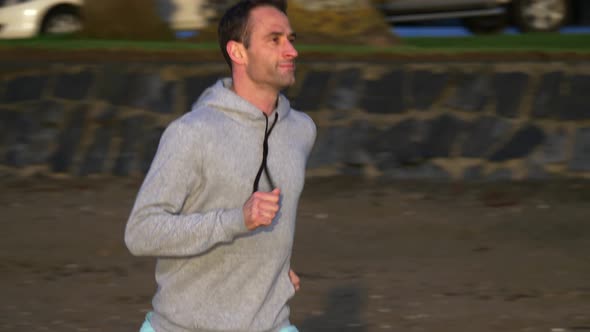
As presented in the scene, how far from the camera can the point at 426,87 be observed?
35.4ft

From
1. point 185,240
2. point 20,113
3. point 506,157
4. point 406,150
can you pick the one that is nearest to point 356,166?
point 406,150

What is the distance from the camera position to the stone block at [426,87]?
10758 millimetres

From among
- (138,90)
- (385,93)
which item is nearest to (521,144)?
(385,93)

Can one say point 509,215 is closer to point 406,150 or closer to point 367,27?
point 406,150

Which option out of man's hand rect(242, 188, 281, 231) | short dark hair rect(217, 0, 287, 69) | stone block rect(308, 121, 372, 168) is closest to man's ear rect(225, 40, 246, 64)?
short dark hair rect(217, 0, 287, 69)

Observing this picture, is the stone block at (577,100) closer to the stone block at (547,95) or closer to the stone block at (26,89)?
the stone block at (547,95)

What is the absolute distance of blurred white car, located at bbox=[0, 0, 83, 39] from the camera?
2091 cm

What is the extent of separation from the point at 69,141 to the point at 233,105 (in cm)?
714

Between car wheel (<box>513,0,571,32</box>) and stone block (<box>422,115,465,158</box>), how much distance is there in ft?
28.8

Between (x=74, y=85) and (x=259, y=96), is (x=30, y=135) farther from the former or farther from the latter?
(x=259, y=96)

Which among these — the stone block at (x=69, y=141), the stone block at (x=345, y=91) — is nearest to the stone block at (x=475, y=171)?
the stone block at (x=345, y=91)

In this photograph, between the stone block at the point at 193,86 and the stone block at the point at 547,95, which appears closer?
the stone block at the point at 547,95

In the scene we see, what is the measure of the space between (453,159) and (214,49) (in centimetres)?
236

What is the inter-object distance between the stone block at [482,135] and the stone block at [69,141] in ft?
9.75
